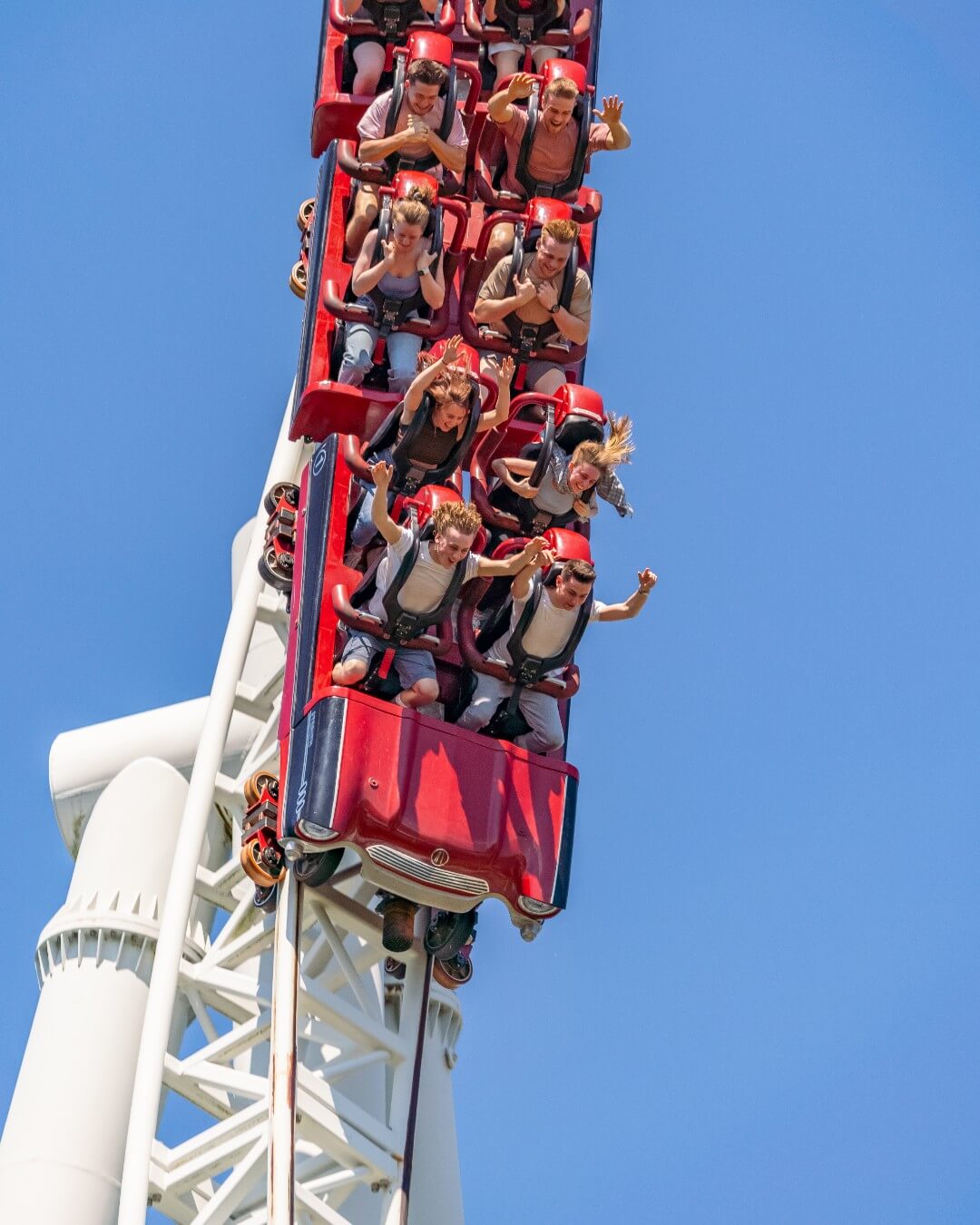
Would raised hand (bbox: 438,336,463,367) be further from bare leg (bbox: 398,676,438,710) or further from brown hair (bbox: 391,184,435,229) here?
A: bare leg (bbox: 398,676,438,710)

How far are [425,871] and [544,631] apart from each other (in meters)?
1.38

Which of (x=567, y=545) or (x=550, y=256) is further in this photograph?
(x=550, y=256)

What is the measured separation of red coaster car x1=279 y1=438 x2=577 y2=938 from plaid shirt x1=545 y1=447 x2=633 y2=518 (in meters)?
1.38

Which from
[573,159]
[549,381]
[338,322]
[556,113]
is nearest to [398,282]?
[338,322]

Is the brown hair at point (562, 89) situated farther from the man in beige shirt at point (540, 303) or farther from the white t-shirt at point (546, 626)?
the white t-shirt at point (546, 626)

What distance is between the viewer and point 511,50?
20.3 metres

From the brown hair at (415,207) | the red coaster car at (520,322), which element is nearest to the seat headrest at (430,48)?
the red coaster car at (520,322)

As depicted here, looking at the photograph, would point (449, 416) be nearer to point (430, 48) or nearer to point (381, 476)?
A: point (381, 476)

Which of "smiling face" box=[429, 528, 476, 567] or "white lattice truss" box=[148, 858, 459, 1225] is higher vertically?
"smiling face" box=[429, 528, 476, 567]

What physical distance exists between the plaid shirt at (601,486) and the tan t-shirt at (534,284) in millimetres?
1433

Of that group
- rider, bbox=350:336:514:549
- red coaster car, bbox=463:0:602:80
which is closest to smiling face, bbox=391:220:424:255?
rider, bbox=350:336:514:549

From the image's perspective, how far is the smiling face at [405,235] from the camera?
56.7 ft

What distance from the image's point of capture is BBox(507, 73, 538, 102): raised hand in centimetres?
1838

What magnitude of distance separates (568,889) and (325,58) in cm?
679
